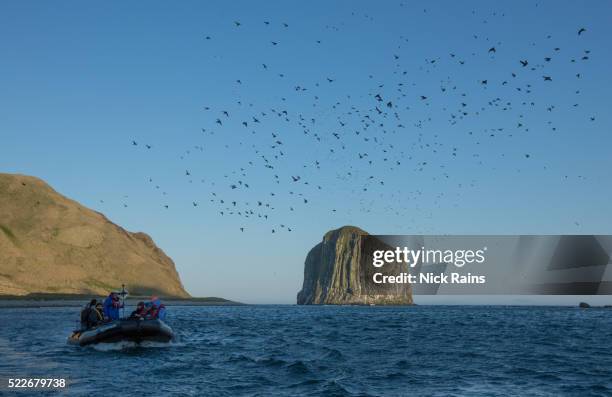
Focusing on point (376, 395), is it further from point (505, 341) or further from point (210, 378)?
point (505, 341)

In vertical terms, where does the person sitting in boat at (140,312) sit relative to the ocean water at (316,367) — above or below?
above

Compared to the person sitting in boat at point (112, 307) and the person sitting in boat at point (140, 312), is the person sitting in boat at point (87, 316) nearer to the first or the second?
the person sitting in boat at point (112, 307)

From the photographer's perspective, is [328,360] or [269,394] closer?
[269,394]

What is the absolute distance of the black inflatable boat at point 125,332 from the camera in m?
43.4

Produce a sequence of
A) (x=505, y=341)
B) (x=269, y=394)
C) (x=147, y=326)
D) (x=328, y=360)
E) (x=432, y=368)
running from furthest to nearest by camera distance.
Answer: (x=505, y=341) < (x=147, y=326) < (x=328, y=360) < (x=432, y=368) < (x=269, y=394)

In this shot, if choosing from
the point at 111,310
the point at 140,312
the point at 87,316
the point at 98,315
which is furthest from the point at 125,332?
the point at 87,316

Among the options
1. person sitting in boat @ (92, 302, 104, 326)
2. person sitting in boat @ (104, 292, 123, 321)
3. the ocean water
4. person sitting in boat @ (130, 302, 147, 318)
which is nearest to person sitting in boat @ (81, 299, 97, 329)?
person sitting in boat @ (92, 302, 104, 326)

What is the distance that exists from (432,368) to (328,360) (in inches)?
258

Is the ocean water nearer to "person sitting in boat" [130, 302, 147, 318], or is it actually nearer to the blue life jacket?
"person sitting in boat" [130, 302, 147, 318]

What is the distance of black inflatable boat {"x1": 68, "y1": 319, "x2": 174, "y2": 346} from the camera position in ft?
142

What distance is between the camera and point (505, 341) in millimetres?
54812

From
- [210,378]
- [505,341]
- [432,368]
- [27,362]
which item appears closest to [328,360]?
[432,368]

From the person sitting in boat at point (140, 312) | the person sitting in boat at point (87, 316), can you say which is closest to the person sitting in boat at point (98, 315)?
the person sitting in boat at point (87, 316)

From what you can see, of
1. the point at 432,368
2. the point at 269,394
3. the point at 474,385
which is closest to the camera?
the point at 269,394
